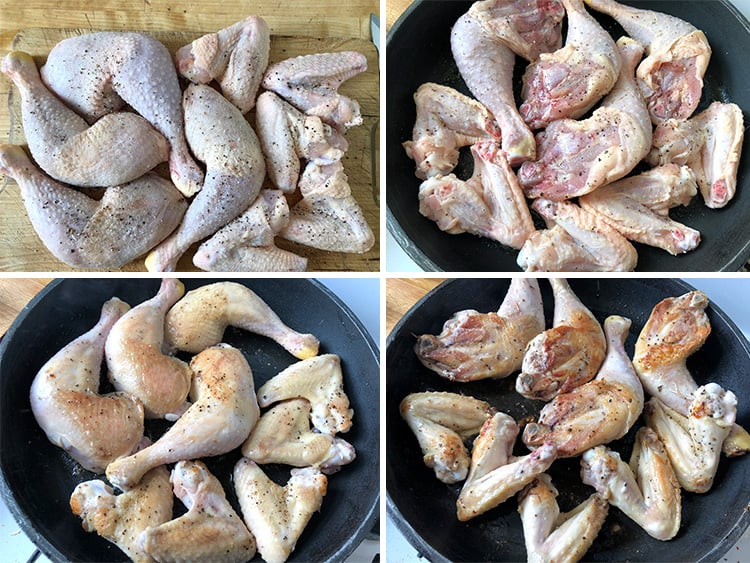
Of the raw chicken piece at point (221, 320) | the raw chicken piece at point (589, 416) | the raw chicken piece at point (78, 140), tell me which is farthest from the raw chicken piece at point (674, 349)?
the raw chicken piece at point (78, 140)

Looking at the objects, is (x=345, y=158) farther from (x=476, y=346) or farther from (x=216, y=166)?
(x=476, y=346)

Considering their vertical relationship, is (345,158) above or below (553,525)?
above

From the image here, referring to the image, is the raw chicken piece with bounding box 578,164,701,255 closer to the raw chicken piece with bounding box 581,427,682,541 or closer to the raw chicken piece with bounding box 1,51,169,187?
the raw chicken piece with bounding box 581,427,682,541

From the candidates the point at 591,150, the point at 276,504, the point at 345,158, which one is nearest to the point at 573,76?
the point at 591,150

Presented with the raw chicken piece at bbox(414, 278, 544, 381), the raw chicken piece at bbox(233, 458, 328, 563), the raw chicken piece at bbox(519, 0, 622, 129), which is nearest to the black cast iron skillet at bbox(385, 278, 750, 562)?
the raw chicken piece at bbox(414, 278, 544, 381)

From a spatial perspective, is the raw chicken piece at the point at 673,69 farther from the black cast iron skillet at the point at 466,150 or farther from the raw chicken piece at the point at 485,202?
the raw chicken piece at the point at 485,202
